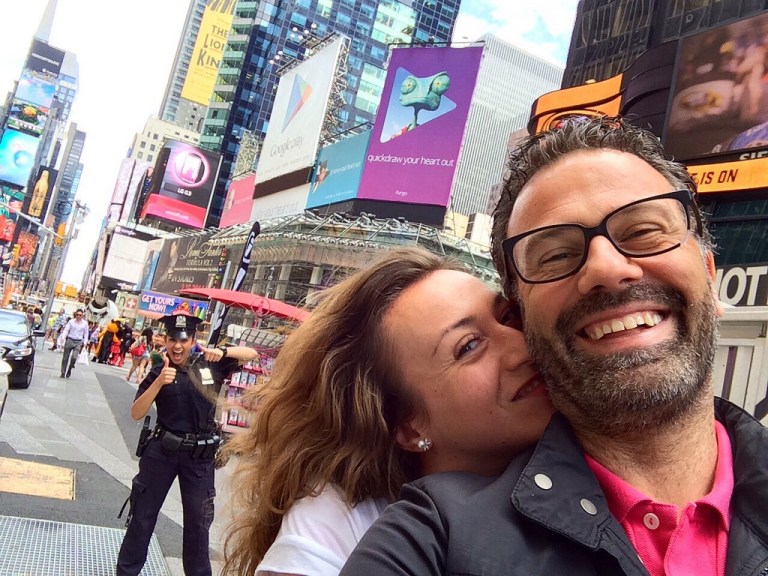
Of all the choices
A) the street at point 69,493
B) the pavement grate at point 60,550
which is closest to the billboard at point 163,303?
the street at point 69,493

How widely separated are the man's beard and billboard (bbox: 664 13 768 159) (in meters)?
12.9

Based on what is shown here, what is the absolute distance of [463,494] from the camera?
1.27 m

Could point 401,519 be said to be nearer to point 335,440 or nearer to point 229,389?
point 335,440

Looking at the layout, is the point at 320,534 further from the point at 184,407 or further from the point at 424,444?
the point at 184,407

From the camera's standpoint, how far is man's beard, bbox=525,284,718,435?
1.32 m

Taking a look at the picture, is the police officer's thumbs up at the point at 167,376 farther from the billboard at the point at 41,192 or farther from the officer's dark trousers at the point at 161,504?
the billboard at the point at 41,192

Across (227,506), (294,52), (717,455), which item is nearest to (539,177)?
(717,455)

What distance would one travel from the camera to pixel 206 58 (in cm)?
8481

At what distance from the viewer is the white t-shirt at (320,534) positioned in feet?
5.30

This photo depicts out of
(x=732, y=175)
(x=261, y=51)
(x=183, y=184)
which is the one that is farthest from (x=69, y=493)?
(x=261, y=51)

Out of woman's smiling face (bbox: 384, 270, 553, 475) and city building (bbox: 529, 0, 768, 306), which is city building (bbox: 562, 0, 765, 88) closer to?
city building (bbox: 529, 0, 768, 306)

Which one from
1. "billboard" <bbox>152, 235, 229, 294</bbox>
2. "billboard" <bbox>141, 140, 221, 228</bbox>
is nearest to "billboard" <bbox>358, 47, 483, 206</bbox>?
"billboard" <bbox>152, 235, 229, 294</bbox>

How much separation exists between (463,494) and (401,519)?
0.15 meters

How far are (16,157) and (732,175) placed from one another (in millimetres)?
106602
